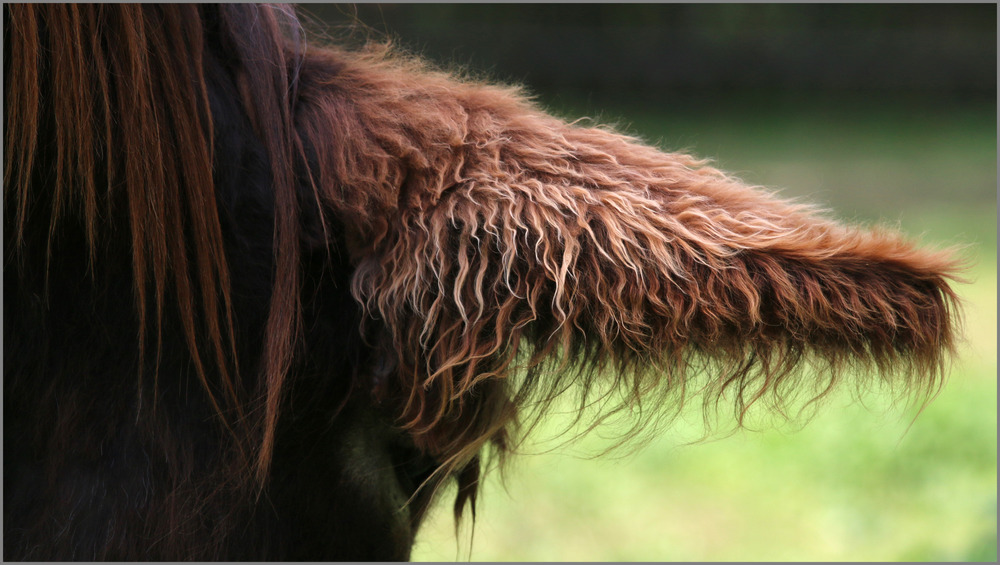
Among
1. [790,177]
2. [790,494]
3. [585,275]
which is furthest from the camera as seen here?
[790,177]

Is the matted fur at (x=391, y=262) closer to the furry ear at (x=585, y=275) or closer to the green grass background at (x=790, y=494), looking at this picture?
the furry ear at (x=585, y=275)

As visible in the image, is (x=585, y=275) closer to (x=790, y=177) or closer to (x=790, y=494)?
(x=790, y=494)

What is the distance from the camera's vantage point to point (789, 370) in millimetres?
1106

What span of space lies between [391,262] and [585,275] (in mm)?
245

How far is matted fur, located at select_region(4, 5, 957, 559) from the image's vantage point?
1.04 meters

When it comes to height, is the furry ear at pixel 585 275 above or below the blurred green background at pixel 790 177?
above

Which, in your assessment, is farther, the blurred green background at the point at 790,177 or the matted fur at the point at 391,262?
the blurred green background at the point at 790,177

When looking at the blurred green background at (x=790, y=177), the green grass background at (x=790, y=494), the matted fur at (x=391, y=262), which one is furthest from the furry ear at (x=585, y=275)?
the green grass background at (x=790, y=494)

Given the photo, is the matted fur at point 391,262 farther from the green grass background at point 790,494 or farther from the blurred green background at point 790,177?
the green grass background at point 790,494

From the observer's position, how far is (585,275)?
3.51ft

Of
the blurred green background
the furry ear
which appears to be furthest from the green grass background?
the furry ear

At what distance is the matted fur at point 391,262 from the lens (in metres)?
1.04

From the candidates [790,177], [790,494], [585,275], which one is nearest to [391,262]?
[585,275]

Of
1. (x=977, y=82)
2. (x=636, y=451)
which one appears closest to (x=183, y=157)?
(x=636, y=451)
